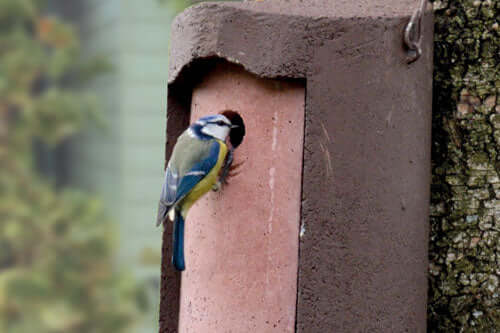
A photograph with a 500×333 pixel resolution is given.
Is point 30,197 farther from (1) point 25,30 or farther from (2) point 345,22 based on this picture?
(2) point 345,22

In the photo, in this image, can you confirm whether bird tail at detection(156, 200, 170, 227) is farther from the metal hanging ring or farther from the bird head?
the metal hanging ring

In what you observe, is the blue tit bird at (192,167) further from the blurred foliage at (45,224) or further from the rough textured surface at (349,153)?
the blurred foliage at (45,224)

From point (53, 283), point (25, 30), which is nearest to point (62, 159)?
point (25, 30)

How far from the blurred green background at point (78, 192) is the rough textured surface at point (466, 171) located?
8.46 ft

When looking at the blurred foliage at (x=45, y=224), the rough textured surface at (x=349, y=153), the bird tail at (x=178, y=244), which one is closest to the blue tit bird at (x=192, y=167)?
the bird tail at (x=178, y=244)

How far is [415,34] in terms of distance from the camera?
6.66 ft

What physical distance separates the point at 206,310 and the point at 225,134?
1.74 ft

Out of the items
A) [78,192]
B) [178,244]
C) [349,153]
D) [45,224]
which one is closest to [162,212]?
[178,244]

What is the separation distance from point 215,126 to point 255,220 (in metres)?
0.32

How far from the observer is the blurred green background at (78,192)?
17.1ft

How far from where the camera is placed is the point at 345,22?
1975 mm

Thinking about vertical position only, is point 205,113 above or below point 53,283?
above

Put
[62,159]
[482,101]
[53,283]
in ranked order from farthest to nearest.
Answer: [62,159]
[53,283]
[482,101]

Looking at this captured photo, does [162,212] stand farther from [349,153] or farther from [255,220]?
[349,153]
